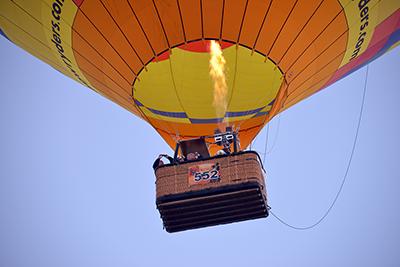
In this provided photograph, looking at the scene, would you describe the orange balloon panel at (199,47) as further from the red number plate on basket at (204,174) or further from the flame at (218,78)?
the red number plate on basket at (204,174)

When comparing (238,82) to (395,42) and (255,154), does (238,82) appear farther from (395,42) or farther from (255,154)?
(395,42)

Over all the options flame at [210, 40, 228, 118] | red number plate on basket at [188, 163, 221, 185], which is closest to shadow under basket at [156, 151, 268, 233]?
red number plate on basket at [188, 163, 221, 185]

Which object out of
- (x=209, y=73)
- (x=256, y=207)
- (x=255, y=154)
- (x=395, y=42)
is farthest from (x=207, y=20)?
(x=395, y=42)

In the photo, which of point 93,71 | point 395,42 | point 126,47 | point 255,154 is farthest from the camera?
point 395,42

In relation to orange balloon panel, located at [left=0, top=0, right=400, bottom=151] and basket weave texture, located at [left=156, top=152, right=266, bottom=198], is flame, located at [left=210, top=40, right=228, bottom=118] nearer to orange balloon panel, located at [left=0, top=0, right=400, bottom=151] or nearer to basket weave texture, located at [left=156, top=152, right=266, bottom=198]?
orange balloon panel, located at [left=0, top=0, right=400, bottom=151]

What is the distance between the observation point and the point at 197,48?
266 inches

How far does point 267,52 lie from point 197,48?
70 centimetres

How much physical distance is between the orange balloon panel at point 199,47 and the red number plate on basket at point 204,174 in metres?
1.25

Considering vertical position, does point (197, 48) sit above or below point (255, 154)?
above

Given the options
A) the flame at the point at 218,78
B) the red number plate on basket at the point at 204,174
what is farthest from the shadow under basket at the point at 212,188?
the flame at the point at 218,78

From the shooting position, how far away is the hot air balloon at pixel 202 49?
642cm

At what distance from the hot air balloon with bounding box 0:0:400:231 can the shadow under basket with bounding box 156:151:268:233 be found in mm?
29

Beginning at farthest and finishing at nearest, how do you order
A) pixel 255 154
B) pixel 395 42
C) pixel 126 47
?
pixel 395 42, pixel 126 47, pixel 255 154

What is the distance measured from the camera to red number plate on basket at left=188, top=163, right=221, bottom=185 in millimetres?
6109
